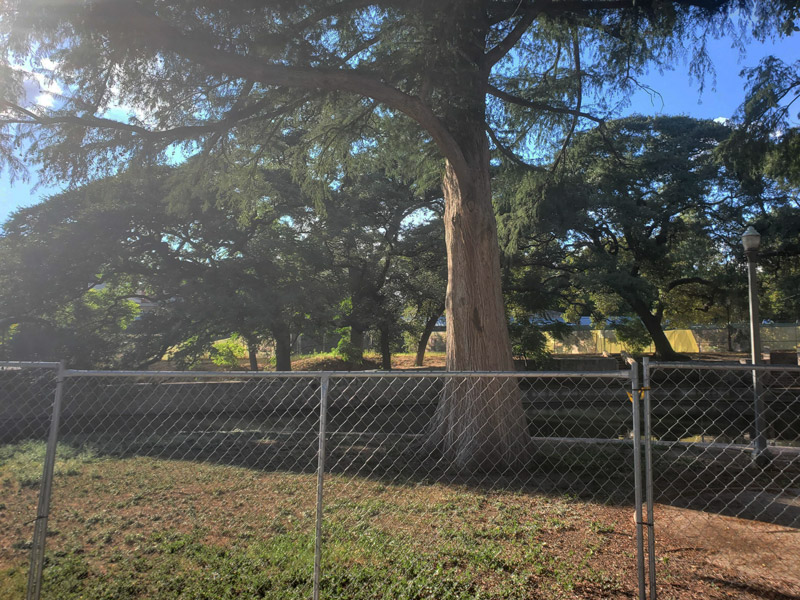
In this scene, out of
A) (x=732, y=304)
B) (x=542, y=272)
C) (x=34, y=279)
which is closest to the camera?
(x=34, y=279)

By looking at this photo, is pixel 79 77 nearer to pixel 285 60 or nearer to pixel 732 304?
pixel 285 60

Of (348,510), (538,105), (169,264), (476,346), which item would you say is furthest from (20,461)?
(538,105)

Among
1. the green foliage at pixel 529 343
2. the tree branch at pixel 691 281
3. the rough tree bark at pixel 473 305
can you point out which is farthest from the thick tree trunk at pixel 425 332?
the rough tree bark at pixel 473 305

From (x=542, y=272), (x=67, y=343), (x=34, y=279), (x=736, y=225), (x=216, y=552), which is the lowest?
(x=216, y=552)

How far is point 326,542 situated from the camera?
428 cm

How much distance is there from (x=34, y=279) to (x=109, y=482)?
857 cm

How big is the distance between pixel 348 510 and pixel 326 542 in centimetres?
94

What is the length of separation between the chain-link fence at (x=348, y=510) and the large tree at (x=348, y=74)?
63cm

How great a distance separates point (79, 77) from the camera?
7.14 metres

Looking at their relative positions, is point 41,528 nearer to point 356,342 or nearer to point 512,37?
point 512,37

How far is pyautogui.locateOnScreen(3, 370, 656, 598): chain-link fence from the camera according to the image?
11.6ft

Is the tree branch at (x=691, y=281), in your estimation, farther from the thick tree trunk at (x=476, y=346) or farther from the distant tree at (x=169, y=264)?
the thick tree trunk at (x=476, y=346)

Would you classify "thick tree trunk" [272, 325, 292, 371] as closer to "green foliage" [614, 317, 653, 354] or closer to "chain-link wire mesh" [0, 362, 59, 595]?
"chain-link wire mesh" [0, 362, 59, 595]

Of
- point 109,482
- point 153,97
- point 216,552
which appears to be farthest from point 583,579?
point 153,97
